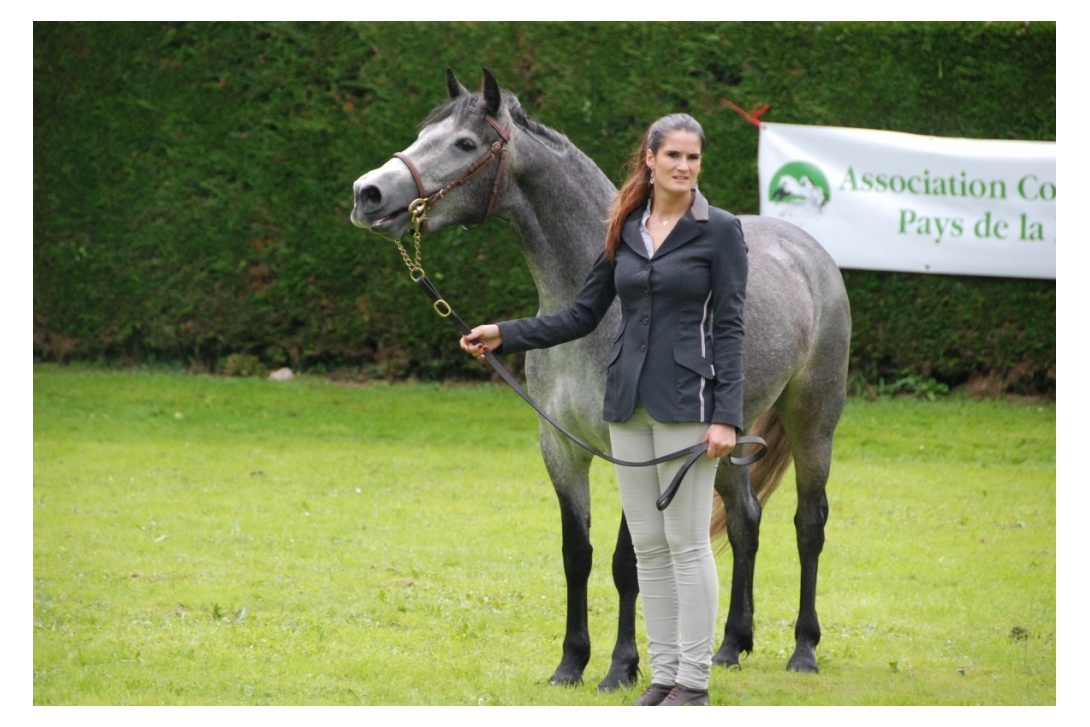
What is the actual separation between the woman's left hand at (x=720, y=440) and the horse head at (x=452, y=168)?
1.12 m

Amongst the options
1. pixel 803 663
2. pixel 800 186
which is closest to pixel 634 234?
pixel 803 663

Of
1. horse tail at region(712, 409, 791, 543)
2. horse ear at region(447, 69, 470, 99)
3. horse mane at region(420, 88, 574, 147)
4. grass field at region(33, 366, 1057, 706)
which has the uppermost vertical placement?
horse ear at region(447, 69, 470, 99)

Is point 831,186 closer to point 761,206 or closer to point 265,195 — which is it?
point 761,206

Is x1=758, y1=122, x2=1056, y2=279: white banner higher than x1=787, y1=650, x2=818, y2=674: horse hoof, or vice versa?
x1=758, y1=122, x2=1056, y2=279: white banner

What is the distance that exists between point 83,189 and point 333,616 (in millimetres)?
6632

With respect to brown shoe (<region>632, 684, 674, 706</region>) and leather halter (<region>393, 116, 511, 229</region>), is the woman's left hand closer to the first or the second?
brown shoe (<region>632, 684, 674, 706</region>)

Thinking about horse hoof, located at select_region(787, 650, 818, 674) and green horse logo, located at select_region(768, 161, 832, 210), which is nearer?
horse hoof, located at select_region(787, 650, 818, 674)

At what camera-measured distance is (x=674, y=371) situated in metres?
3.80

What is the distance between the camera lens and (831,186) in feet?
33.5

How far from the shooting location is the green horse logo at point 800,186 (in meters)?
10.2

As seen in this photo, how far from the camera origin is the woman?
379 cm

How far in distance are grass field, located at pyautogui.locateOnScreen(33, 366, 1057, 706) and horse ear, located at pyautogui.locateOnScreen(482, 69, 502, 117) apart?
1.98 meters

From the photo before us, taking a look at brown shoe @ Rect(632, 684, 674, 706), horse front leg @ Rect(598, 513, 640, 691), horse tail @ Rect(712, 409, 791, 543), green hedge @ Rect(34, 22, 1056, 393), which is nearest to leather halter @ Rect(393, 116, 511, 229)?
horse front leg @ Rect(598, 513, 640, 691)

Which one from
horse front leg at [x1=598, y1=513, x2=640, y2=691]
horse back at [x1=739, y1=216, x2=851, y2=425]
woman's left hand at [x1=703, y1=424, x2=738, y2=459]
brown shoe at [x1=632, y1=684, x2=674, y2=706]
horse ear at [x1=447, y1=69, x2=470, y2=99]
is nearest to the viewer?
woman's left hand at [x1=703, y1=424, x2=738, y2=459]
